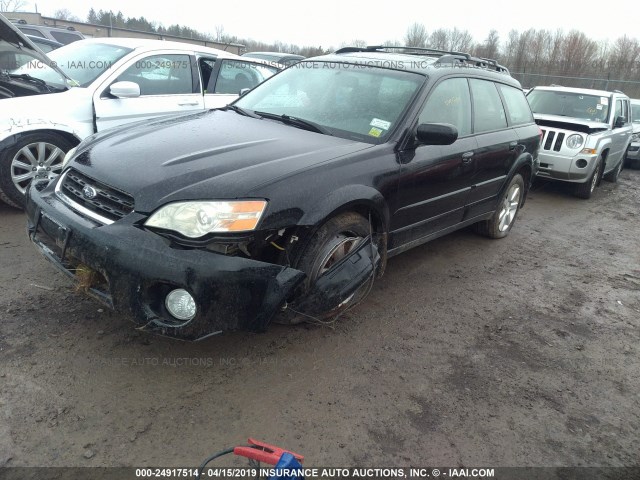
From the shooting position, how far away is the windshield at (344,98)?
3389mm

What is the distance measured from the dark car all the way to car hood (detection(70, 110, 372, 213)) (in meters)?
0.01

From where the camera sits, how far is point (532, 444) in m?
2.40

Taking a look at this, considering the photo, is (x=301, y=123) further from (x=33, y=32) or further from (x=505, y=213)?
(x=33, y=32)

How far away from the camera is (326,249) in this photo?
277 centimetres

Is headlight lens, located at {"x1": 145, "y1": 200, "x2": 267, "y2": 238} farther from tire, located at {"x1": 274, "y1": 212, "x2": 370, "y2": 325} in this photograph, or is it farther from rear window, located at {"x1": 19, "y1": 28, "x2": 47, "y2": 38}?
rear window, located at {"x1": 19, "y1": 28, "x2": 47, "y2": 38}

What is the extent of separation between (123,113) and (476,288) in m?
3.90

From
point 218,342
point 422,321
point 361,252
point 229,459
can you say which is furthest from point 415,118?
point 229,459

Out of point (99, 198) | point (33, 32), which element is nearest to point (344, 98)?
point (99, 198)

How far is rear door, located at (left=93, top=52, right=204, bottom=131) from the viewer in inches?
190

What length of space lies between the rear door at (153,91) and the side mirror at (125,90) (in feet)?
0.67

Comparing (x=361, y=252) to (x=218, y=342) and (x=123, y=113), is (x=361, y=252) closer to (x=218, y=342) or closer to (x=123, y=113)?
(x=218, y=342)

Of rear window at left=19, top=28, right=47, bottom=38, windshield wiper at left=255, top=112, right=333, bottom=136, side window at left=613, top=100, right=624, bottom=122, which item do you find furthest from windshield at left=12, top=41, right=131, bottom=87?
rear window at left=19, top=28, right=47, bottom=38

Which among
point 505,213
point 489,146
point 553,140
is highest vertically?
point 489,146

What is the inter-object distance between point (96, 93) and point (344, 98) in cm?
269
